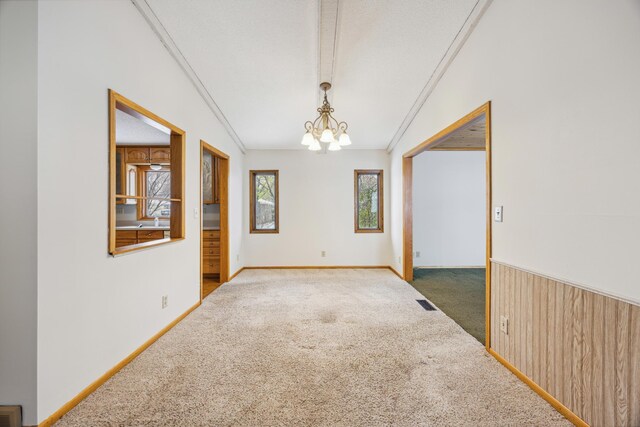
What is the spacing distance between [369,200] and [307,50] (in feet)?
11.0

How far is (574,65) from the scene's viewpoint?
1565 millimetres

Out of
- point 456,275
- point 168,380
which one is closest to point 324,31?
point 168,380

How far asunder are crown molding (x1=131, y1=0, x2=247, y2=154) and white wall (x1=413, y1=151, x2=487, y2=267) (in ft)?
13.0

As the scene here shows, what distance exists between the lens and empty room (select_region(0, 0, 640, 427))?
149 cm

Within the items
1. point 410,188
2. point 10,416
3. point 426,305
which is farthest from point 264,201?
point 10,416

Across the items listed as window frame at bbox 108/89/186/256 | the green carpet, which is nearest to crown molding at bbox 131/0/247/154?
window frame at bbox 108/89/186/256

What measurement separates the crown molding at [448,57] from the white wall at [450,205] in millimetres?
1607

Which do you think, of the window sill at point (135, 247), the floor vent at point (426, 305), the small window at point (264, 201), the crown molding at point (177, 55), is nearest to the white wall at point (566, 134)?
the floor vent at point (426, 305)

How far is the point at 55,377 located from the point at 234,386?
101 cm

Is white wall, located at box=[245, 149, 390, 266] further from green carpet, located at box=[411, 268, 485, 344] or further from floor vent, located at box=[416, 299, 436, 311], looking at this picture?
floor vent, located at box=[416, 299, 436, 311]

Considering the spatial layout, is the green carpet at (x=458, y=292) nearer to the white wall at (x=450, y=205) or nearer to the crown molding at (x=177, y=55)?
the white wall at (x=450, y=205)

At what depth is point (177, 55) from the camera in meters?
2.89

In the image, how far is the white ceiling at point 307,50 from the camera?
8.13ft

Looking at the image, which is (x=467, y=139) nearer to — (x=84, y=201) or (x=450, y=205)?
(x=450, y=205)
